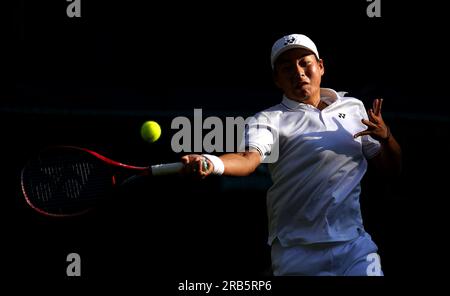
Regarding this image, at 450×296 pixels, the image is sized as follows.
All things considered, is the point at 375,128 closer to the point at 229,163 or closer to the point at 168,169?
the point at 229,163

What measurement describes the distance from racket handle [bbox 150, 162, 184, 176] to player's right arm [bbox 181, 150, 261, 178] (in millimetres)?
32

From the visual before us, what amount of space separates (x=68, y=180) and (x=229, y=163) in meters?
0.90

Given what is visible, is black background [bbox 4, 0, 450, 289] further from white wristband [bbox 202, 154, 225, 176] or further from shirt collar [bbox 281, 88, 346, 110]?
white wristband [bbox 202, 154, 225, 176]

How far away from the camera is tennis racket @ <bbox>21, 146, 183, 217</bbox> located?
14.7 ft

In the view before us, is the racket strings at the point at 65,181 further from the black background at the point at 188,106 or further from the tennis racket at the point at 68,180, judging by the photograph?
the black background at the point at 188,106

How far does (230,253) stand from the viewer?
25.2 ft

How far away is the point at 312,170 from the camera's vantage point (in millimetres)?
4359

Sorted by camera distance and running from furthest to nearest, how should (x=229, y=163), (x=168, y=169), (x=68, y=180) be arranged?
(x=68, y=180), (x=229, y=163), (x=168, y=169)

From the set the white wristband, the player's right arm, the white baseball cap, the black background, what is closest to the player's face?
the white baseball cap

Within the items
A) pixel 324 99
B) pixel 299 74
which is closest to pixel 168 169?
pixel 299 74

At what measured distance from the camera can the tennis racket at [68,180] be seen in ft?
14.7

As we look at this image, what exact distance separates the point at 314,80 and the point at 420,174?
347 centimetres
